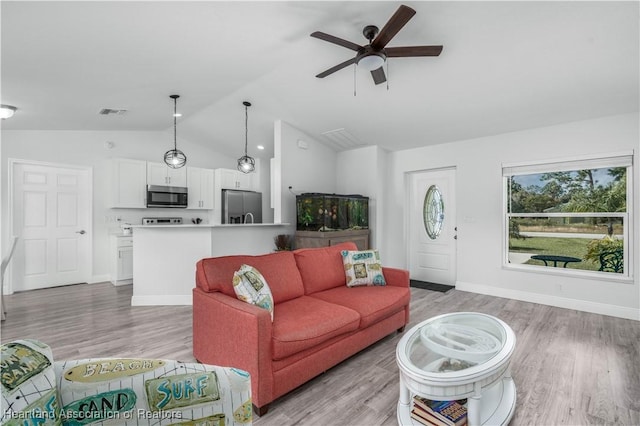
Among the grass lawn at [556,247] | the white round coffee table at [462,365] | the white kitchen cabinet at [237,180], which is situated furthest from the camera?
the white kitchen cabinet at [237,180]

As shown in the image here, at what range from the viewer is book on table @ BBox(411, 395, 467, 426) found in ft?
5.37

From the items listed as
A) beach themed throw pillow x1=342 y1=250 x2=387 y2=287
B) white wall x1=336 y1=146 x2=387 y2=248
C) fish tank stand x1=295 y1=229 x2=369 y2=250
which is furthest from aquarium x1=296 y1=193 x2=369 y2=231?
beach themed throw pillow x1=342 y1=250 x2=387 y2=287

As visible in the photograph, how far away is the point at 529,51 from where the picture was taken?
2674mm

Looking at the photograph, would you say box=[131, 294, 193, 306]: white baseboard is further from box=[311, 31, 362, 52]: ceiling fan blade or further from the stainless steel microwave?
box=[311, 31, 362, 52]: ceiling fan blade

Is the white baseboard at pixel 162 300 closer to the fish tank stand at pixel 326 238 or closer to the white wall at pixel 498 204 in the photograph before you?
the fish tank stand at pixel 326 238

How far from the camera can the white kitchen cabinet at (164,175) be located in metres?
5.65

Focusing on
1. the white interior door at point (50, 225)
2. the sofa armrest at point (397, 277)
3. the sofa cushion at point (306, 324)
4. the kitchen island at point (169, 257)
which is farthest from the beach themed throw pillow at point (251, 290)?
the white interior door at point (50, 225)

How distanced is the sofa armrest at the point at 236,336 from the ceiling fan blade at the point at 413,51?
6.86ft

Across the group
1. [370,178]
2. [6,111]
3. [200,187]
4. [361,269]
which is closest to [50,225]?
[6,111]

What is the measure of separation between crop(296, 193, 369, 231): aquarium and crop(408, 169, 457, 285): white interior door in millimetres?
1132

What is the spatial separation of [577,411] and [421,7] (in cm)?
292

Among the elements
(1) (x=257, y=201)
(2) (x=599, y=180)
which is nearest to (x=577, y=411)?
(2) (x=599, y=180)

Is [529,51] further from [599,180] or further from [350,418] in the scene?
[350,418]

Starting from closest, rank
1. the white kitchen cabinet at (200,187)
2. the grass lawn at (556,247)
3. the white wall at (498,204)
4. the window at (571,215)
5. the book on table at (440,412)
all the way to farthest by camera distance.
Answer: the book on table at (440,412), the white wall at (498,204), the window at (571,215), the grass lawn at (556,247), the white kitchen cabinet at (200,187)
